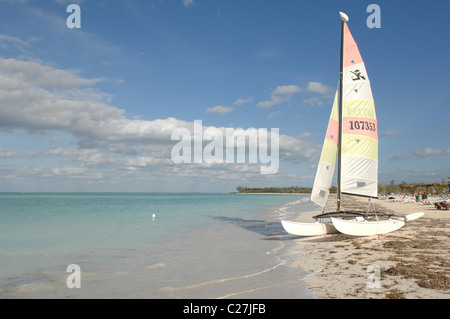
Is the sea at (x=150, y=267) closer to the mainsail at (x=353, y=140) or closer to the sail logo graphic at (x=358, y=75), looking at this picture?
the mainsail at (x=353, y=140)

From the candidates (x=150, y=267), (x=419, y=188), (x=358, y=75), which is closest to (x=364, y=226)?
(x=358, y=75)

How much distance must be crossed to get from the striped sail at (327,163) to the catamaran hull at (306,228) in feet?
4.47

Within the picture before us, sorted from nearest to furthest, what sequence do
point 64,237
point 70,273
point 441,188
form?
point 70,273 → point 64,237 → point 441,188

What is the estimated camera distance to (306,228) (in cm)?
1377

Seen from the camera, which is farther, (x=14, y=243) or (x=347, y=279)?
(x=14, y=243)

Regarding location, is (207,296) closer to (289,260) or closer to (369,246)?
(289,260)

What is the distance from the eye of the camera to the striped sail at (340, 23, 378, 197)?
14797 millimetres

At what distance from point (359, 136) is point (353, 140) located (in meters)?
0.33

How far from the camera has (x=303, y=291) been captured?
23.8ft

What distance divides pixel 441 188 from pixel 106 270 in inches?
3008

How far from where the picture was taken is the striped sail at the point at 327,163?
15.1m

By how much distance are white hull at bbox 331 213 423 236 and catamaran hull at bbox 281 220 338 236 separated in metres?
1.23

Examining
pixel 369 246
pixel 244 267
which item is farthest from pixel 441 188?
pixel 244 267
